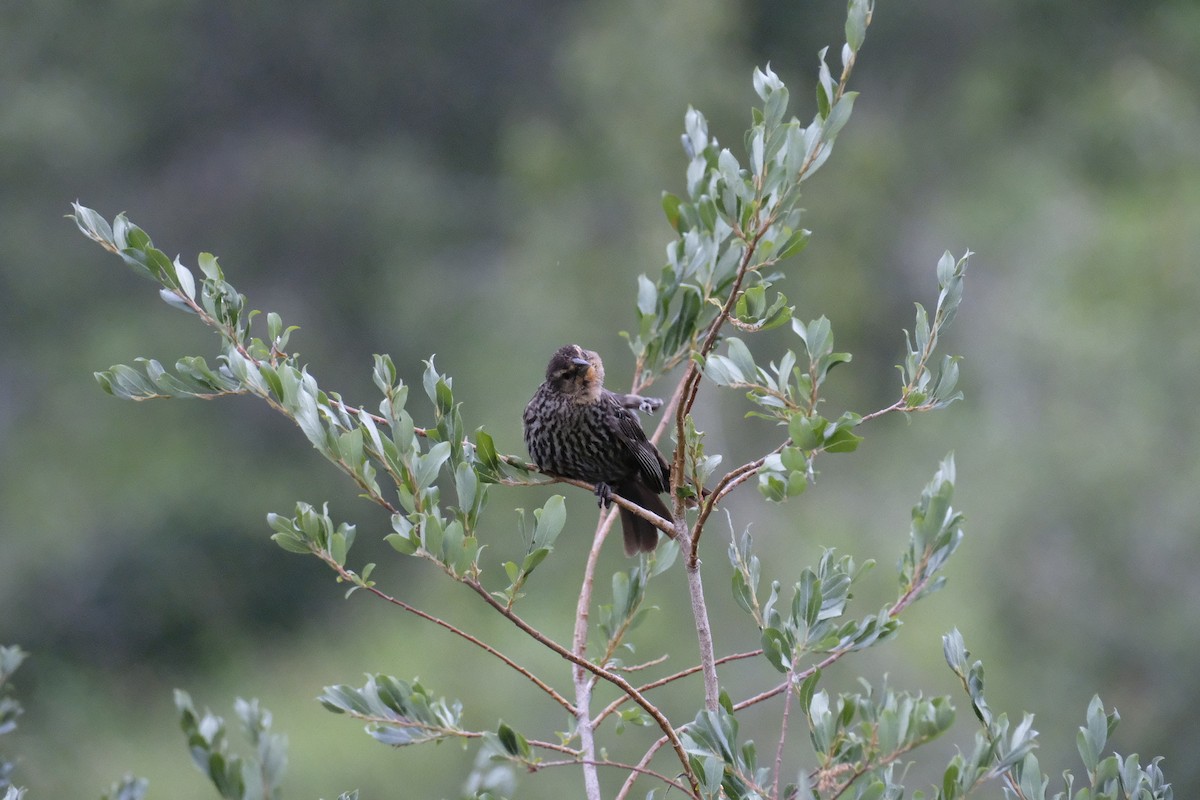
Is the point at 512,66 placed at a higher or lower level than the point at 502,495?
higher

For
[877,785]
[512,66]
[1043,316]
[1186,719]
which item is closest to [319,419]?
[877,785]

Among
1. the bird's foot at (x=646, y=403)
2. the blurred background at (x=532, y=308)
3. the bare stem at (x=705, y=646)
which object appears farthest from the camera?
the blurred background at (x=532, y=308)

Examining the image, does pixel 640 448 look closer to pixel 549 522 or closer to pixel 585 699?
pixel 585 699

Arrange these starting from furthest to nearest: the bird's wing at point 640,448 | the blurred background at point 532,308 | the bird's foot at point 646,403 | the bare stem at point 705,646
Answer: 1. the blurred background at point 532,308
2. the bird's wing at point 640,448
3. the bird's foot at point 646,403
4. the bare stem at point 705,646

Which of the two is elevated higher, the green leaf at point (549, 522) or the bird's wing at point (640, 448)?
the bird's wing at point (640, 448)

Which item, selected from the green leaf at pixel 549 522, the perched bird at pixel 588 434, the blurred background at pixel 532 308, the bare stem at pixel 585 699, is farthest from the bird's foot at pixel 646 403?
the blurred background at pixel 532 308

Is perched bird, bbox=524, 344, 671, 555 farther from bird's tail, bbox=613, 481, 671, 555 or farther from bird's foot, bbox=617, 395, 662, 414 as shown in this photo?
bird's foot, bbox=617, 395, 662, 414

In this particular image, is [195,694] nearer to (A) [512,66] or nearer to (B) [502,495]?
(B) [502,495]

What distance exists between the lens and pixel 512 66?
22688 millimetres

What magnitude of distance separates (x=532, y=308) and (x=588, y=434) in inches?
365

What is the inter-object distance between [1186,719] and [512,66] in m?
16.5

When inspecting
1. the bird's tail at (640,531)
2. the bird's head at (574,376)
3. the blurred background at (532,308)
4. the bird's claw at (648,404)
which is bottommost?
the bird's tail at (640,531)

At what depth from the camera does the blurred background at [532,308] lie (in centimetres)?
1012

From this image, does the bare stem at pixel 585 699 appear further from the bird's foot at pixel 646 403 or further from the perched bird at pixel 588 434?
the perched bird at pixel 588 434
